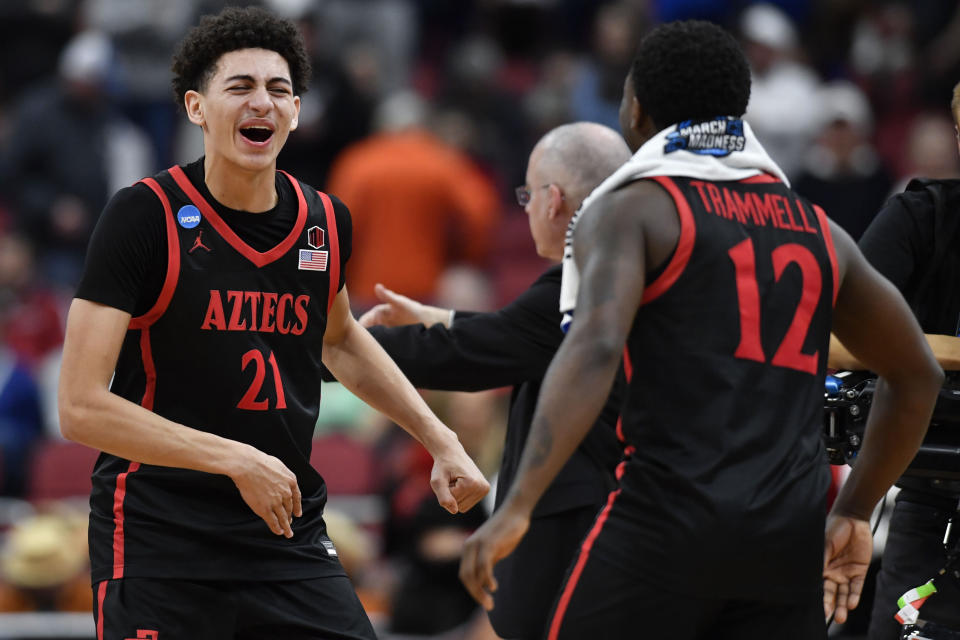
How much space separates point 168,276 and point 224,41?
0.78 meters

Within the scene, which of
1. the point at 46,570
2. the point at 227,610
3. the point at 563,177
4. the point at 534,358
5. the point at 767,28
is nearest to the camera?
the point at 227,610

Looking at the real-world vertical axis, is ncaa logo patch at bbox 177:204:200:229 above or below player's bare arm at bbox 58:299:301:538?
above

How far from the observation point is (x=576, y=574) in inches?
137

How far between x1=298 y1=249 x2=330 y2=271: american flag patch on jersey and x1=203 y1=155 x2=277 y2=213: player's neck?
182mm

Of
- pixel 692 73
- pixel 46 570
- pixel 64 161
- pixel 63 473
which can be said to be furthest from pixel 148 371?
pixel 64 161

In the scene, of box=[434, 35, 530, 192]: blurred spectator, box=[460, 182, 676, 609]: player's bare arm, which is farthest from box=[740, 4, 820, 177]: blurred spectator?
box=[460, 182, 676, 609]: player's bare arm

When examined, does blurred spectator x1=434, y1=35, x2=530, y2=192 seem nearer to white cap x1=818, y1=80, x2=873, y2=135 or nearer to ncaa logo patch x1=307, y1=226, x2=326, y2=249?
white cap x1=818, y1=80, x2=873, y2=135

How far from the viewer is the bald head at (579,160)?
5113mm

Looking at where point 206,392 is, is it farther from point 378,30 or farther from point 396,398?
point 378,30

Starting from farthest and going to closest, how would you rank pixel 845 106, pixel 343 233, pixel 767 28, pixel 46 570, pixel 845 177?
pixel 767 28
pixel 845 106
pixel 845 177
pixel 46 570
pixel 343 233

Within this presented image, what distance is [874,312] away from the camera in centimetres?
372

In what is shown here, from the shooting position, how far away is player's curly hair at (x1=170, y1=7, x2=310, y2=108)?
4375 mm

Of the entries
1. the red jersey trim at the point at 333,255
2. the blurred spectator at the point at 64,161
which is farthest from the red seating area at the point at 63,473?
the red jersey trim at the point at 333,255

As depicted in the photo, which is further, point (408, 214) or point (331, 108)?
point (331, 108)
